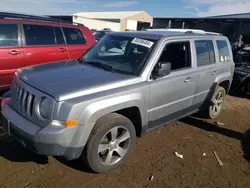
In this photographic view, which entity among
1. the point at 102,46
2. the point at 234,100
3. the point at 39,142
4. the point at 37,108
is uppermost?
the point at 102,46

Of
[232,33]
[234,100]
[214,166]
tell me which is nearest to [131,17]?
[232,33]

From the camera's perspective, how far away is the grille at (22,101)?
2.64m

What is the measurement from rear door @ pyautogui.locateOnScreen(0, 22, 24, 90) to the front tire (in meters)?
3.20

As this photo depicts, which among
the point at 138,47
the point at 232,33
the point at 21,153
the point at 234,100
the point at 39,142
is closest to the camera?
the point at 39,142

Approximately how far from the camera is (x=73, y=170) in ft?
10.0

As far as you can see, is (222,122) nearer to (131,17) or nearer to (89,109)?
(89,109)

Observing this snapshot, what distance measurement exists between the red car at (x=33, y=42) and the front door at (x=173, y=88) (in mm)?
3125

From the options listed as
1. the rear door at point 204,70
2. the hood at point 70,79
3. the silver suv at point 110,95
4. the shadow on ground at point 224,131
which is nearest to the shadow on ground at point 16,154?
the silver suv at point 110,95

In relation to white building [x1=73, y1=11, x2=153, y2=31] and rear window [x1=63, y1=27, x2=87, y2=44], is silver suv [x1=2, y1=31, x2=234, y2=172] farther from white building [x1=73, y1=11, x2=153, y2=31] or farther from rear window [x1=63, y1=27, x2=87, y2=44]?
white building [x1=73, y1=11, x2=153, y2=31]

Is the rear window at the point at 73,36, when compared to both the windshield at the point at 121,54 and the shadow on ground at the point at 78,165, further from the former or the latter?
the shadow on ground at the point at 78,165

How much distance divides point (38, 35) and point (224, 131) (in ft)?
15.5

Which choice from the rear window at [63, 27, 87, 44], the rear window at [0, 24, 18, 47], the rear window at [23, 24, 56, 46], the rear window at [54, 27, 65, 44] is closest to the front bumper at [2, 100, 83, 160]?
the rear window at [0, 24, 18, 47]

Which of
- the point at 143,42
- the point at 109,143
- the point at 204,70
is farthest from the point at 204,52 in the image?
the point at 109,143

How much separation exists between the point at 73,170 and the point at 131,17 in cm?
5062
